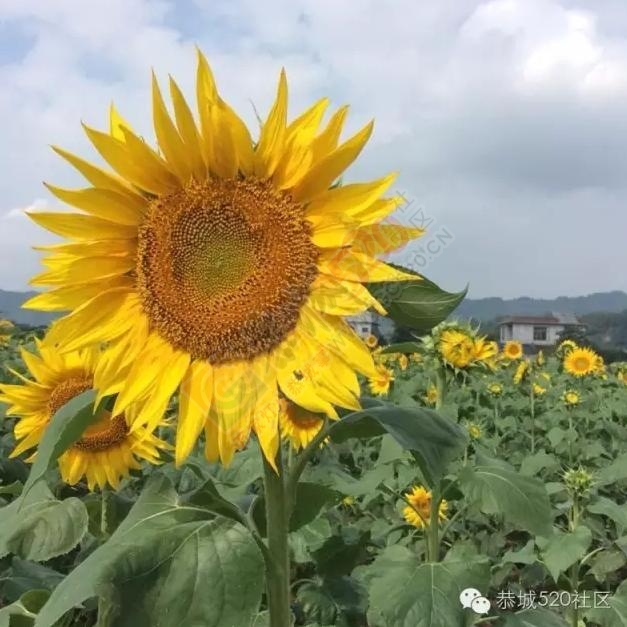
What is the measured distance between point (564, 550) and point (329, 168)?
2.07 meters

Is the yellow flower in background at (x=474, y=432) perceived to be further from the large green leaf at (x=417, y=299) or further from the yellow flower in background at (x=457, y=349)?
the large green leaf at (x=417, y=299)

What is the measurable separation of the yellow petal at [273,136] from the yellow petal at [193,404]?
1.40ft

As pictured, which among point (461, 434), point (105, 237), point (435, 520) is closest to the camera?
point (105, 237)

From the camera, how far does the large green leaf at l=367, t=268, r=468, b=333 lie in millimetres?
1586

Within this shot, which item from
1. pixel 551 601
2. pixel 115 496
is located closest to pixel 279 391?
pixel 115 496

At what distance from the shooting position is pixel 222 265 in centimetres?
175

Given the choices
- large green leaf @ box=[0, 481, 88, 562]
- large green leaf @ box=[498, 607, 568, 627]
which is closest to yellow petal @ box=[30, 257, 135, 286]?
large green leaf @ box=[0, 481, 88, 562]

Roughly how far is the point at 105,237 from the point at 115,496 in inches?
42.7

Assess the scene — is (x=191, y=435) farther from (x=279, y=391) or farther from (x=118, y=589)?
(x=118, y=589)

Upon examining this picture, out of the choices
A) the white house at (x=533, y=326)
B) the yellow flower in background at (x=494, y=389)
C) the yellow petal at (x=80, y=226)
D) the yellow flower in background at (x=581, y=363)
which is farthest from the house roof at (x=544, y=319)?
the yellow petal at (x=80, y=226)

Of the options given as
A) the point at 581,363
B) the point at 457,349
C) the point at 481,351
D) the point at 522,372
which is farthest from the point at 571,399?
the point at 457,349

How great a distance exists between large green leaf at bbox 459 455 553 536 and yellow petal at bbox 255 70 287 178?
122 cm

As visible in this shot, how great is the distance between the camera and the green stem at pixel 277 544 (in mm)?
1668

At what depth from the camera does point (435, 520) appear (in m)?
2.91
